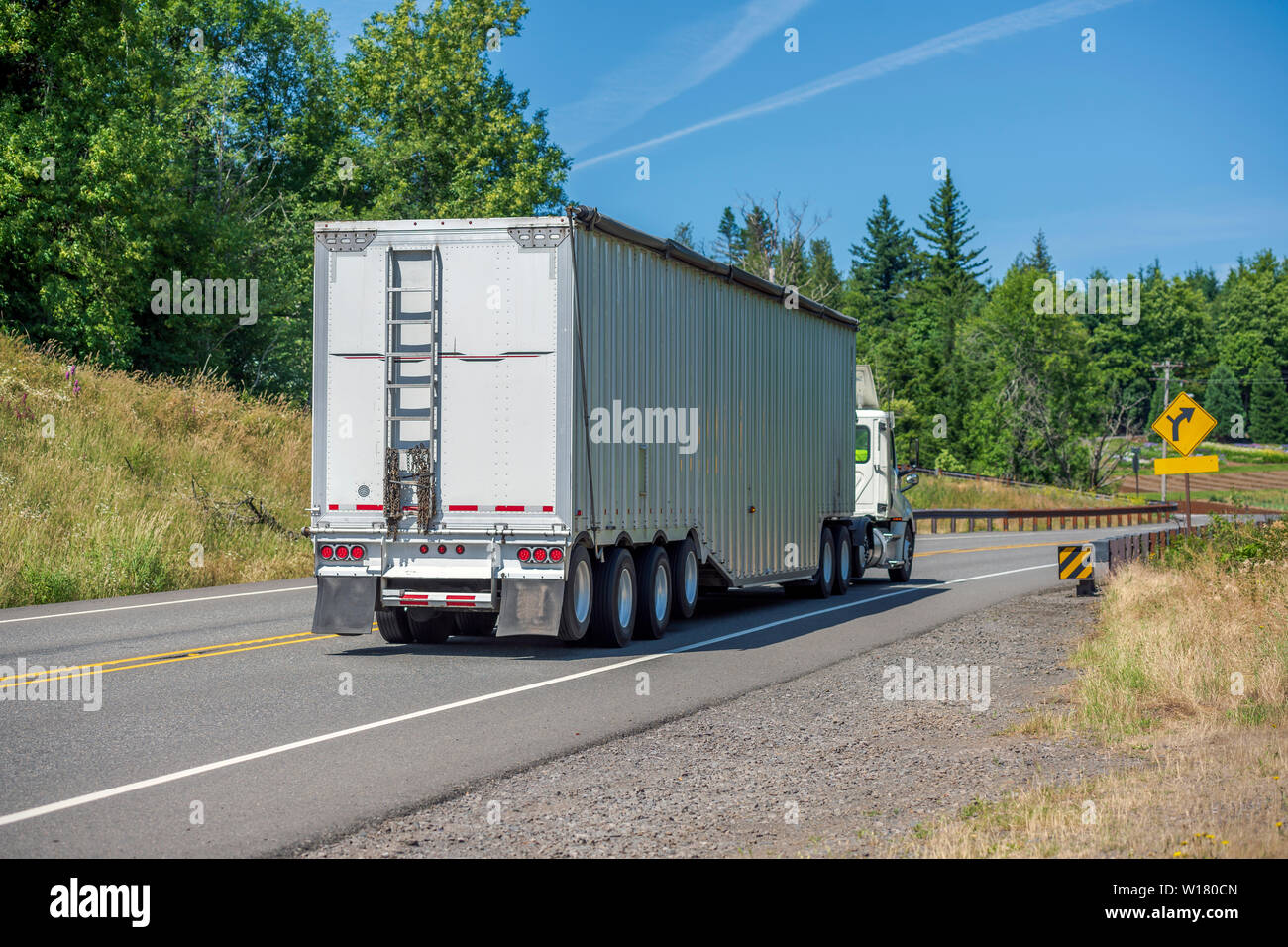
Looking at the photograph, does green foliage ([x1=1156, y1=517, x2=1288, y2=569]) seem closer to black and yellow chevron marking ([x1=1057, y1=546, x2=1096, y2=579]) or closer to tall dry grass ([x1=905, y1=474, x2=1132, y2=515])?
black and yellow chevron marking ([x1=1057, y1=546, x2=1096, y2=579])

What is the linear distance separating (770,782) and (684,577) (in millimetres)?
7756

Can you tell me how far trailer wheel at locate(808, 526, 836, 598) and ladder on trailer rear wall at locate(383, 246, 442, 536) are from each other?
891cm

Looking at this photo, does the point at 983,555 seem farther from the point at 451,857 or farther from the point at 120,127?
the point at 451,857

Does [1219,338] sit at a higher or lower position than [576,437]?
higher

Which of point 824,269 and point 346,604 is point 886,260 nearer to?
point 824,269

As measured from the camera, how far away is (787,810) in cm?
686

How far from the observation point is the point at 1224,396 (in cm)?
14362

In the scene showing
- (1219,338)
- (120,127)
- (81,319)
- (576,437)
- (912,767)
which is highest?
(1219,338)

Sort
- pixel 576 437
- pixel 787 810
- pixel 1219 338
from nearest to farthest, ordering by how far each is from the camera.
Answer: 1. pixel 787 810
2. pixel 576 437
3. pixel 1219 338

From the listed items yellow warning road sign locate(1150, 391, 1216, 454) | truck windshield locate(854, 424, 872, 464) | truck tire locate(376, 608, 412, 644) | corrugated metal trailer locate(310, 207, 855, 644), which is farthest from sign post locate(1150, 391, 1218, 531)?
truck tire locate(376, 608, 412, 644)

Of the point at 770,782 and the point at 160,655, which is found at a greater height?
the point at 160,655

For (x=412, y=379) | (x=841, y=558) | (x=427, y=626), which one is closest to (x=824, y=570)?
(x=841, y=558)
